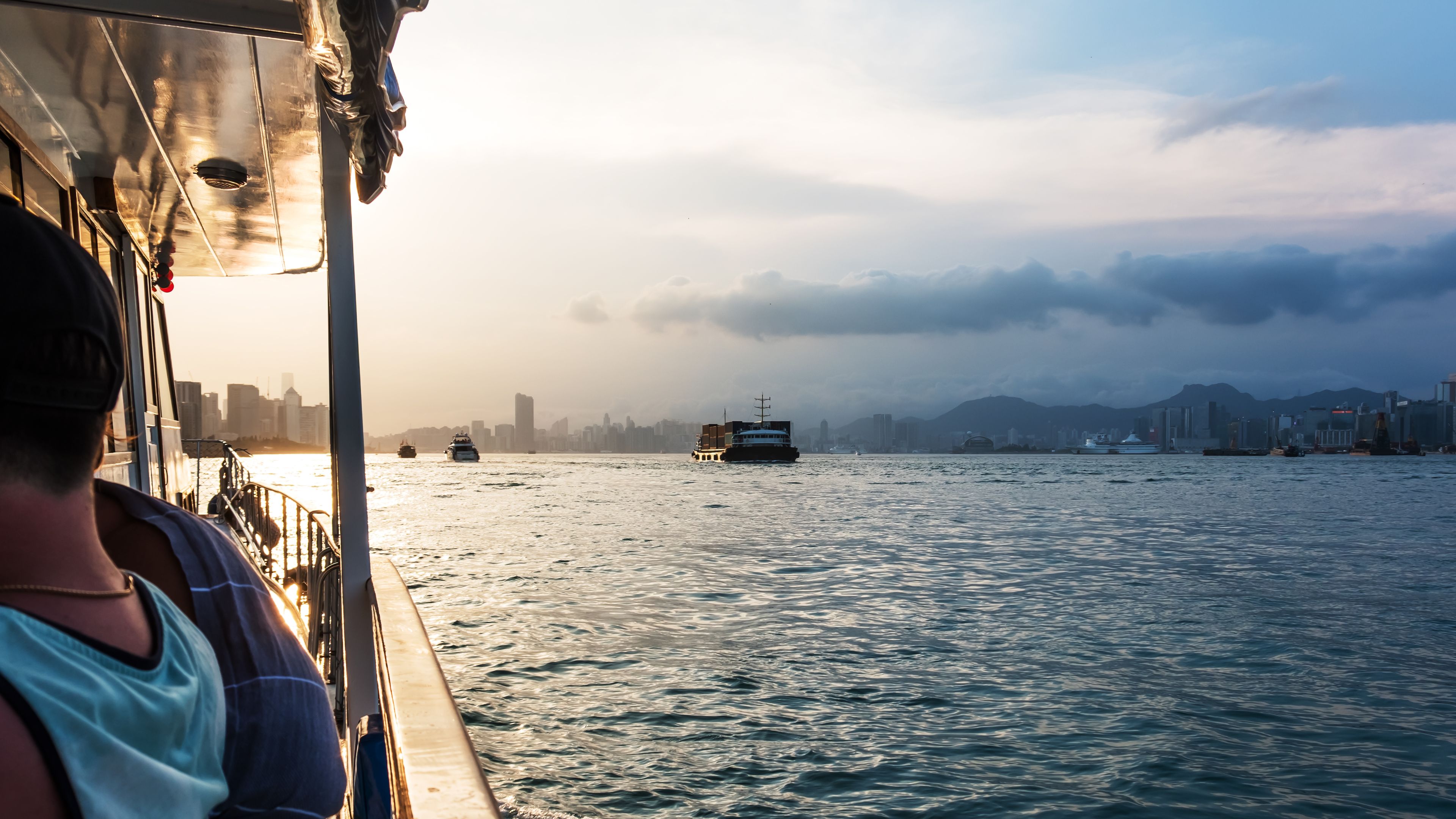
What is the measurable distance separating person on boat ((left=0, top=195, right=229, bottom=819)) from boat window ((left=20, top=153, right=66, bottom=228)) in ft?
10.5

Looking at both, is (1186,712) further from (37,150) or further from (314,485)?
(314,485)

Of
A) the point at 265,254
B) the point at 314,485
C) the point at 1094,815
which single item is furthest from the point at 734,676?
the point at 314,485

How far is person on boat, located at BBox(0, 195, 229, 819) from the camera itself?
1.96 feet

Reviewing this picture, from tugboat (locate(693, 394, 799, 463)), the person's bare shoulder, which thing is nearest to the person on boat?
the person's bare shoulder

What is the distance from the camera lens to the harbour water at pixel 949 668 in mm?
6062

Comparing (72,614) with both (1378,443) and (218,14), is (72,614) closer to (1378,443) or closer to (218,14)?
(218,14)

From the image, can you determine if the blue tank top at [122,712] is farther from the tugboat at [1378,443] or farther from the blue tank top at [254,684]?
the tugboat at [1378,443]

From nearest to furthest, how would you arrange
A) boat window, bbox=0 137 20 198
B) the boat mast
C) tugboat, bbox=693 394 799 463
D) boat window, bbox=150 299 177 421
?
boat window, bbox=0 137 20 198, the boat mast, boat window, bbox=150 299 177 421, tugboat, bbox=693 394 799 463

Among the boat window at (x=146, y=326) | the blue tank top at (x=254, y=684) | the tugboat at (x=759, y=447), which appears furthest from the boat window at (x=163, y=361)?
the tugboat at (x=759, y=447)

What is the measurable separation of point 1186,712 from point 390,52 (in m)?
8.41

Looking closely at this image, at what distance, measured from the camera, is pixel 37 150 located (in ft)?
11.6

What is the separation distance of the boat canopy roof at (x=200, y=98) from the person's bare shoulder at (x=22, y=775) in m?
1.49

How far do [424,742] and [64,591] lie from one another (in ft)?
4.46

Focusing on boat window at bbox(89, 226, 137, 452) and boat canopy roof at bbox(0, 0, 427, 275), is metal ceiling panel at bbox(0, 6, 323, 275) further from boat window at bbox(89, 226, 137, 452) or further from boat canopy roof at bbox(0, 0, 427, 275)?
boat window at bbox(89, 226, 137, 452)
